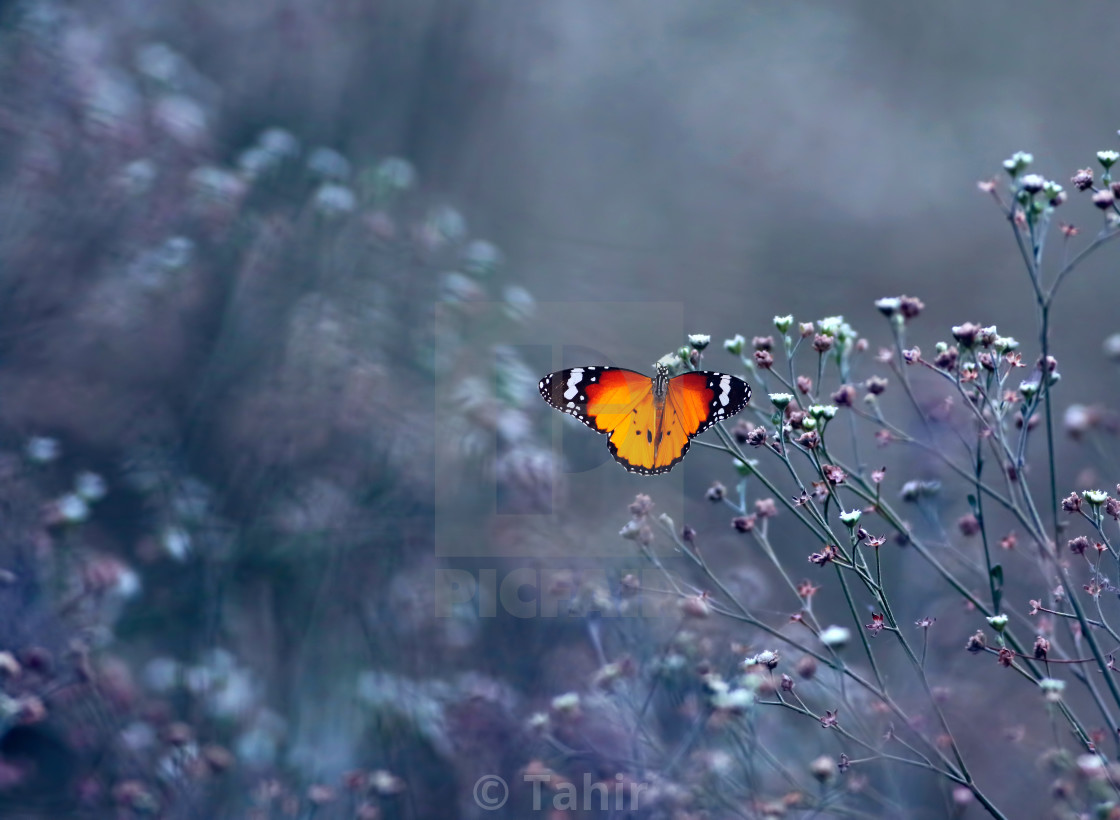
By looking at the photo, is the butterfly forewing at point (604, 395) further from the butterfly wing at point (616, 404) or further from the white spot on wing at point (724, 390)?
the white spot on wing at point (724, 390)

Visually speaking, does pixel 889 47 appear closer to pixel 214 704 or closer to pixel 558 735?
pixel 558 735

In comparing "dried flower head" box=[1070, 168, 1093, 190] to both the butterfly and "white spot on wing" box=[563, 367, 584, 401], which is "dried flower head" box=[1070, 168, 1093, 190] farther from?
"white spot on wing" box=[563, 367, 584, 401]

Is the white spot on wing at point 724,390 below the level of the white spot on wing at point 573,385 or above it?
above

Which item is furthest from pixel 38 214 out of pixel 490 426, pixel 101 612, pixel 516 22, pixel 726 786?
pixel 726 786

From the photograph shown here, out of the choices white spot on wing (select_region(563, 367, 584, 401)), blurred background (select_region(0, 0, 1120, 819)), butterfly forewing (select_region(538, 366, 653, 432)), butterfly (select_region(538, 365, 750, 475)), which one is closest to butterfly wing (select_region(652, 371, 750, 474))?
butterfly (select_region(538, 365, 750, 475))

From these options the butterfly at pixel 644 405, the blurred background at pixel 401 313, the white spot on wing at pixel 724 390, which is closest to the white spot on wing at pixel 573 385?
the butterfly at pixel 644 405

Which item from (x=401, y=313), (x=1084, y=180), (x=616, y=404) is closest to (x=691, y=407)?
(x=616, y=404)
